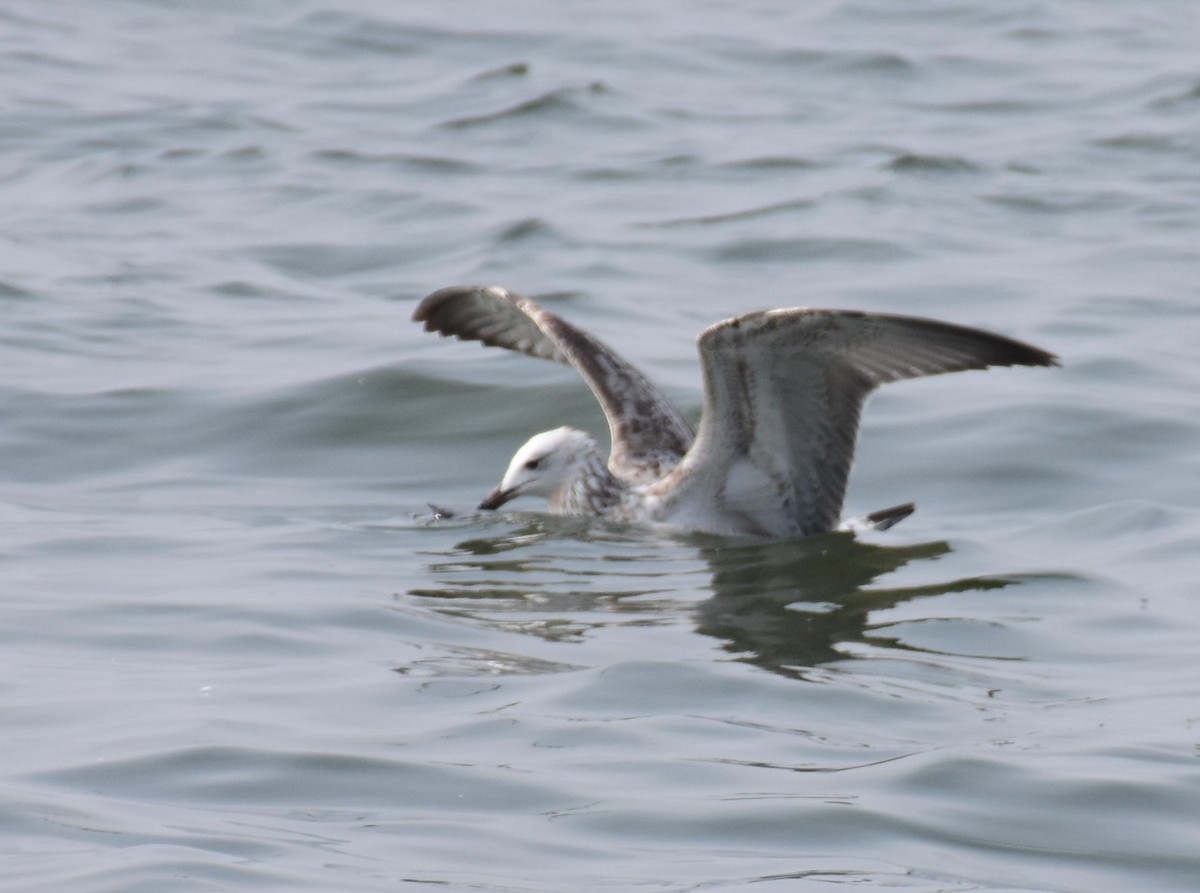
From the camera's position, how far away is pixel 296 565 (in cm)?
879

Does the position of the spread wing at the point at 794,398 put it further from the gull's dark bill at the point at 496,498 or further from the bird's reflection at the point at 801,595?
the gull's dark bill at the point at 496,498

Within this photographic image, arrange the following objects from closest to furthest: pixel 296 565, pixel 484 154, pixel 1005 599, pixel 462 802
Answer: pixel 462 802 → pixel 1005 599 → pixel 296 565 → pixel 484 154

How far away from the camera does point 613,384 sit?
1004cm

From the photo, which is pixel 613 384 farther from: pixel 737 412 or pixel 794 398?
pixel 794 398

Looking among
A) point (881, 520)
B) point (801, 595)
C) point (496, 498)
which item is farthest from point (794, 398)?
point (496, 498)

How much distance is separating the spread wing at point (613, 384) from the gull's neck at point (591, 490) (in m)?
0.22

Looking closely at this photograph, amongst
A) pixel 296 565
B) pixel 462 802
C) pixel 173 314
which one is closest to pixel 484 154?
pixel 173 314

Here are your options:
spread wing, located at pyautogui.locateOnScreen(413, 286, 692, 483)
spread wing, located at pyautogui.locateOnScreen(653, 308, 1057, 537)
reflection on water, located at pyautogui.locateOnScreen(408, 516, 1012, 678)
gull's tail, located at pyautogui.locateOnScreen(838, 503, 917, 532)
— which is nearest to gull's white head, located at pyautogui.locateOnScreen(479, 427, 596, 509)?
reflection on water, located at pyautogui.locateOnScreen(408, 516, 1012, 678)

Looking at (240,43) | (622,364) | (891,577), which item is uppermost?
(240,43)

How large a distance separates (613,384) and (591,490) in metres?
0.57

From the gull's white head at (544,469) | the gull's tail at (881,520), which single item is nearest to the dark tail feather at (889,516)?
the gull's tail at (881,520)

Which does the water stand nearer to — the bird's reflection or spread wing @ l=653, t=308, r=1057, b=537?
the bird's reflection

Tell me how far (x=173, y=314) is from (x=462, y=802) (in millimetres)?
8527

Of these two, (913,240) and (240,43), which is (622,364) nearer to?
(913,240)
